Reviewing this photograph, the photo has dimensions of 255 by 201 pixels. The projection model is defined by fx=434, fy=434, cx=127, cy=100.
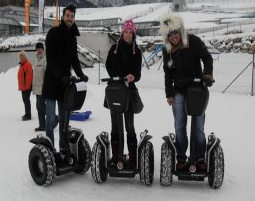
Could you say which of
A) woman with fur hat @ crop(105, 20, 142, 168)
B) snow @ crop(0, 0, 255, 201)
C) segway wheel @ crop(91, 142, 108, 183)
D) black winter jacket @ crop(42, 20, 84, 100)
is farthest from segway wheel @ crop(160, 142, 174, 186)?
black winter jacket @ crop(42, 20, 84, 100)

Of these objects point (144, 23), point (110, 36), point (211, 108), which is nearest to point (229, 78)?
point (211, 108)

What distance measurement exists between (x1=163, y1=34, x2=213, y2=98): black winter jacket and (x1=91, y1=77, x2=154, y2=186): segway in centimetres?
57

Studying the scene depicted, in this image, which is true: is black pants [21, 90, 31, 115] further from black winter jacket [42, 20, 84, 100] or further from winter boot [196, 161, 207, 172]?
winter boot [196, 161, 207, 172]

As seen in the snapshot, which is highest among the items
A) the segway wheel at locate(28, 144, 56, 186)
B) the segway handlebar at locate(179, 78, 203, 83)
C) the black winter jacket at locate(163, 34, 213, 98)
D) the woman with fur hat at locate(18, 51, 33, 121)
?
the black winter jacket at locate(163, 34, 213, 98)

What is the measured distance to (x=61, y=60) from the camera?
523cm

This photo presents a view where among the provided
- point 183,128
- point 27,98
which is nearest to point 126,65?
point 183,128

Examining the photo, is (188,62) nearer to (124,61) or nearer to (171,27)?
(171,27)

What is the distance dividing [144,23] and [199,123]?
3699cm

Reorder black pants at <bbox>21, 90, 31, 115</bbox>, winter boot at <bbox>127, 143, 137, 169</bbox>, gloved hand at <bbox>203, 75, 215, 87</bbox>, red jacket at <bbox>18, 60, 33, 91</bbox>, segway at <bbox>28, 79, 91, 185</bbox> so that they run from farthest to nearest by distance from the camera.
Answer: black pants at <bbox>21, 90, 31, 115</bbox>, red jacket at <bbox>18, 60, 33, 91</bbox>, winter boot at <bbox>127, 143, 137, 169</bbox>, segway at <bbox>28, 79, 91, 185</bbox>, gloved hand at <bbox>203, 75, 215, 87</bbox>

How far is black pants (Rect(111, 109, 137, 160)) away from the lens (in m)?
5.07

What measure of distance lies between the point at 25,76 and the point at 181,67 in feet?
19.4

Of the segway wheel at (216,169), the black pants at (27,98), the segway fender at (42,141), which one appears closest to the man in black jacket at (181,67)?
the segway wheel at (216,169)

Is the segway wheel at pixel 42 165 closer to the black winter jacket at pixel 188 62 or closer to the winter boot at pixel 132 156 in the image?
the winter boot at pixel 132 156

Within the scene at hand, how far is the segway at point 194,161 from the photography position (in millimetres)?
4742
